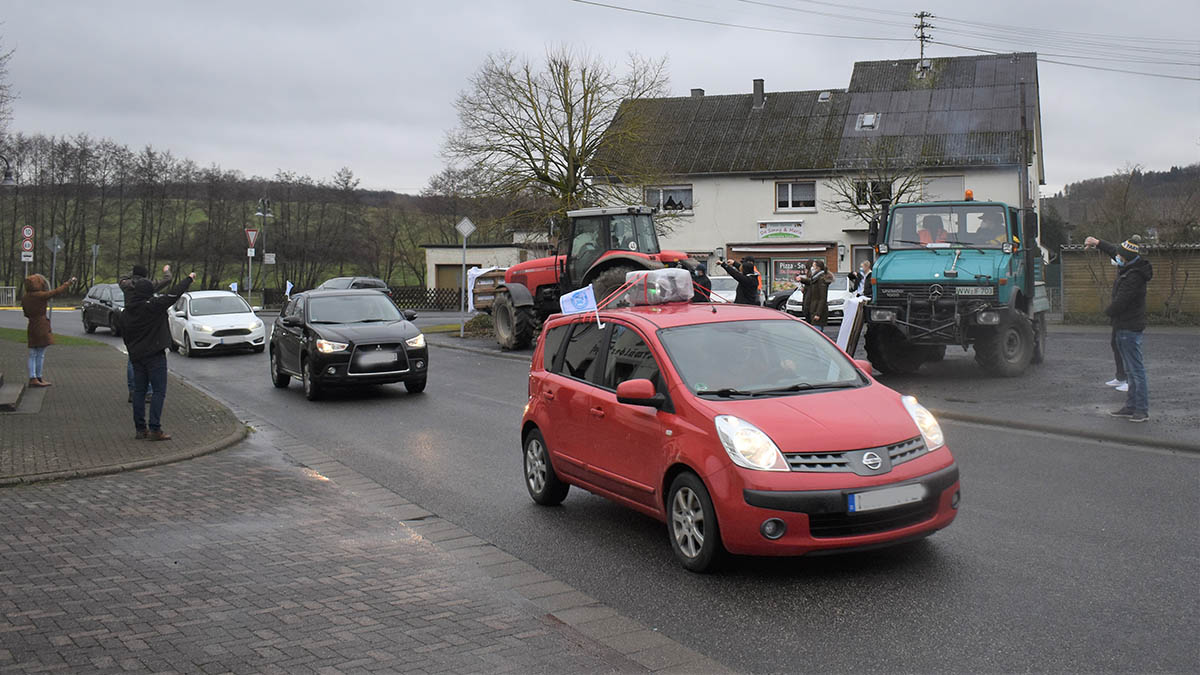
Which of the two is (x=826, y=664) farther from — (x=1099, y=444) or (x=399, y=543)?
(x=1099, y=444)

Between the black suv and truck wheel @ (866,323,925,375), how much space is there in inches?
278

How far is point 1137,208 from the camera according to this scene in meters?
41.8

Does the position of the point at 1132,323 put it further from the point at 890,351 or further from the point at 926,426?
the point at 926,426

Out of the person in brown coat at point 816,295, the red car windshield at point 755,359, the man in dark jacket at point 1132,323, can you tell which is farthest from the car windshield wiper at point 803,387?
the person in brown coat at point 816,295

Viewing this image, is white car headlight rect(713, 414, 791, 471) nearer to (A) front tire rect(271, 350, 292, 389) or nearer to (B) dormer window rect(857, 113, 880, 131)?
(A) front tire rect(271, 350, 292, 389)

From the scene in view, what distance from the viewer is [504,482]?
8953mm

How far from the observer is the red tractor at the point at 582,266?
20.4 m

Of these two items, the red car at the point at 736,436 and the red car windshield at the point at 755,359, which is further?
the red car windshield at the point at 755,359

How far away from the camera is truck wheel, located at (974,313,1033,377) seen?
15406mm

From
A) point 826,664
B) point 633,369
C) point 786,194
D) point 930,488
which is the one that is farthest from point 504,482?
point 786,194

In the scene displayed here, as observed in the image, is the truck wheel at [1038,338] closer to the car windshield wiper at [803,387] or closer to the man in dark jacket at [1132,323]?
the man in dark jacket at [1132,323]

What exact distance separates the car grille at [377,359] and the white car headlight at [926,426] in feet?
32.8

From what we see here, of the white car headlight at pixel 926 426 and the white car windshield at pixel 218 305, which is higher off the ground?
the white car windshield at pixel 218 305

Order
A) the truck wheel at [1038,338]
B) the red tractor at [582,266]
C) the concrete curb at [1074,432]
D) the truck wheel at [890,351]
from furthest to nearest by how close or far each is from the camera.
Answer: the red tractor at [582,266]
the truck wheel at [1038,338]
the truck wheel at [890,351]
the concrete curb at [1074,432]
